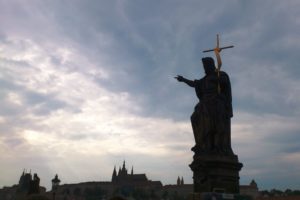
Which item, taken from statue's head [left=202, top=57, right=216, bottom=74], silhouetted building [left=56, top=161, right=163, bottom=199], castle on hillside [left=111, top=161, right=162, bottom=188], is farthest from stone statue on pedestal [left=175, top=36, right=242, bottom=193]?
castle on hillside [left=111, top=161, right=162, bottom=188]

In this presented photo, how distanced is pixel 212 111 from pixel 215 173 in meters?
1.74

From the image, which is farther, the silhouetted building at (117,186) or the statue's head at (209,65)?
the silhouetted building at (117,186)

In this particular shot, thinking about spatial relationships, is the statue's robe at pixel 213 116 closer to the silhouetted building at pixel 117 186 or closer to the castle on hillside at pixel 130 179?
the silhouetted building at pixel 117 186

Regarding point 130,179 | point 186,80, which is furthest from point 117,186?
point 186,80

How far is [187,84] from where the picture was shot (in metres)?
12.7

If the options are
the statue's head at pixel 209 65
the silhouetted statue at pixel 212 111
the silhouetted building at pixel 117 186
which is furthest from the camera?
the silhouetted building at pixel 117 186

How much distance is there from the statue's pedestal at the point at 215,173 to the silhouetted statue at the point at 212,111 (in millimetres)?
317

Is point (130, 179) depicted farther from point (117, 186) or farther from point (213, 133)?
point (213, 133)

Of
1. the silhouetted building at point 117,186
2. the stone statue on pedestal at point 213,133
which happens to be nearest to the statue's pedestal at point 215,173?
the stone statue on pedestal at point 213,133

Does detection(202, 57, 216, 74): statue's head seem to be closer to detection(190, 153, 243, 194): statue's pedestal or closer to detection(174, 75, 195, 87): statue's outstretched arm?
detection(174, 75, 195, 87): statue's outstretched arm

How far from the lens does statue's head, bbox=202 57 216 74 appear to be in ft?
41.3

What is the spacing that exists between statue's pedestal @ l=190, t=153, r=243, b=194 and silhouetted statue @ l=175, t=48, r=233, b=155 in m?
0.32

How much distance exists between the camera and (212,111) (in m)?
11.7

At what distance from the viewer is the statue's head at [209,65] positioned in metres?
12.6
